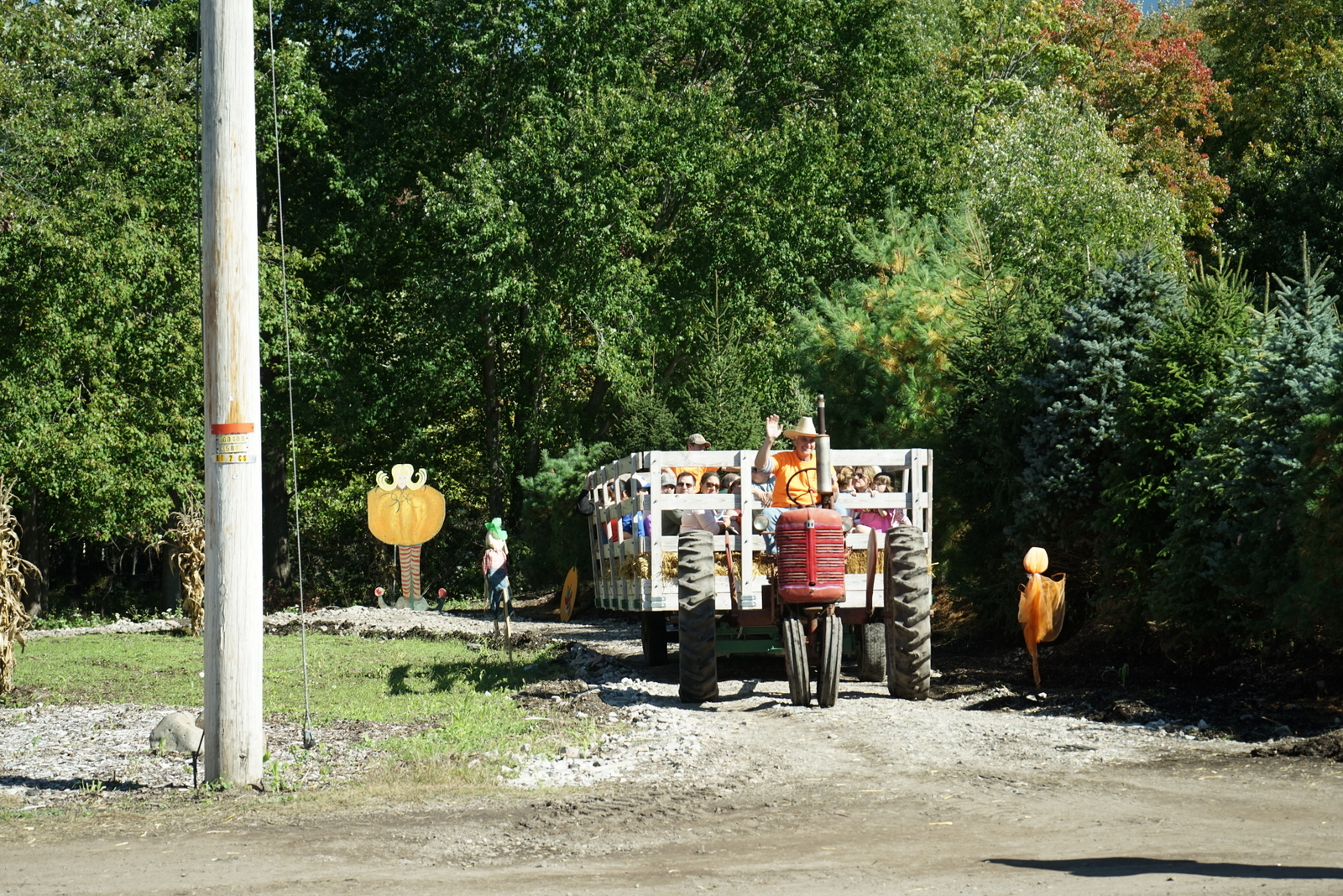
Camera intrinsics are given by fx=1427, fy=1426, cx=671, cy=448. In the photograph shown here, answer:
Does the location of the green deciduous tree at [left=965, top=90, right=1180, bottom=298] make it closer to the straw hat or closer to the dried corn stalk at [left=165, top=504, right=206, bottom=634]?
the straw hat

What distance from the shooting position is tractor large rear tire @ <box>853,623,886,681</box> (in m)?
12.9

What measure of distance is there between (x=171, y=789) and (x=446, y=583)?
32.9 m

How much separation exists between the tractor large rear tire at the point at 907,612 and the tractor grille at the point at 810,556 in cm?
47

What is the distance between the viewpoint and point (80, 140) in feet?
91.7

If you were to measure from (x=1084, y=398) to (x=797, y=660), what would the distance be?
15.5ft

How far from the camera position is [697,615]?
38.8 feet

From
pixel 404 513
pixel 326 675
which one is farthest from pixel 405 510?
pixel 326 675

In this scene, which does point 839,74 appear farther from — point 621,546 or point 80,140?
point 621,546

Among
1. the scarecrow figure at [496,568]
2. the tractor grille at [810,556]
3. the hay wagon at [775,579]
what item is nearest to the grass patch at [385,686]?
the scarecrow figure at [496,568]

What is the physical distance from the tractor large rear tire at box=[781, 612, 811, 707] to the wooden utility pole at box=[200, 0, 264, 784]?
4441 millimetres

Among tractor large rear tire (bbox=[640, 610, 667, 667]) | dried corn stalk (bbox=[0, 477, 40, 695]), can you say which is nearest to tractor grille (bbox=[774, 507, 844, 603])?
tractor large rear tire (bbox=[640, 610, 667, 667])

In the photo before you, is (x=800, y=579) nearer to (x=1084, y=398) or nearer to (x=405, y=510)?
(x=1084, y=398)

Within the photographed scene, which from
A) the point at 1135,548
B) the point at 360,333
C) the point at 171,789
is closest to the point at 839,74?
the point at 360,333

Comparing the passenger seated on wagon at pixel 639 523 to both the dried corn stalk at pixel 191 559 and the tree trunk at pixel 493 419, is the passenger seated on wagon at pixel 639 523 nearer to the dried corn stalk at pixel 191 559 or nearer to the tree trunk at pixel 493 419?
the dried corn stalk at pixel 191 559
